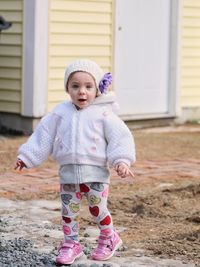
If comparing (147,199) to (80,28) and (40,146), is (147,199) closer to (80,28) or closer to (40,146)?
(40,146)

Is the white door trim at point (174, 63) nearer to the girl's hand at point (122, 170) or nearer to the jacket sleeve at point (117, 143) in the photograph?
the jacket sleeve at point (117, 143)

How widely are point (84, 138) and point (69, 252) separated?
759 millimetres

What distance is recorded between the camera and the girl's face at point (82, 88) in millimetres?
6052

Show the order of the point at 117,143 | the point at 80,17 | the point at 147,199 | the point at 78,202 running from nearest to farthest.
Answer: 1. the point at 117,143
2. the point at 78,202
3. the point at 147,199
4. the point at 80,17

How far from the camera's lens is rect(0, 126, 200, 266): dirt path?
6598 mm

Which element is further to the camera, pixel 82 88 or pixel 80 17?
pixel 80 17

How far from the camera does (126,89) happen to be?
1358 cm

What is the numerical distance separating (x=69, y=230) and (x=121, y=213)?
61.4 inches

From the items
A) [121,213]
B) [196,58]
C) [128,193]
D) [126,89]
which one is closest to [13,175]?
[128,193]

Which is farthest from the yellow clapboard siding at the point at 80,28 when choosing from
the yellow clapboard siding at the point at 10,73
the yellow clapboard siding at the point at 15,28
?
the yellow clapboard siding at the point at 10,73

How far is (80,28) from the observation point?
12.8 m

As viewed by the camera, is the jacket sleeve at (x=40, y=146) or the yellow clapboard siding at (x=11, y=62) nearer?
the jacket sleeve at (x=40, y=146)

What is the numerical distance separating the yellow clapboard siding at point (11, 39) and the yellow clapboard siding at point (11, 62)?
206 mm

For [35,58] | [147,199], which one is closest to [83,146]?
[147,199]
